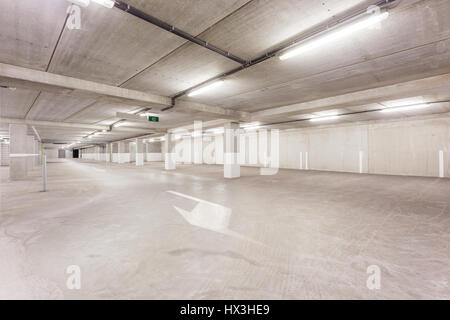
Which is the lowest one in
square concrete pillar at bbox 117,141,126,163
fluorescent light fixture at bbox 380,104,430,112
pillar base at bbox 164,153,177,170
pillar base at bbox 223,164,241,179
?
pillar base at bbox 223,164,241,179

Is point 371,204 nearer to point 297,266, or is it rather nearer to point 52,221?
point 297,266

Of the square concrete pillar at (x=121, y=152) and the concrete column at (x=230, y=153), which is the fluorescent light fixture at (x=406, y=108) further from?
the square concrete pillar at (x=121, y=152)

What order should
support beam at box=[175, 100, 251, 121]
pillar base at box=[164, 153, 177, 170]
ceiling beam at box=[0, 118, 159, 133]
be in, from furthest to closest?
pillar base at box=[164, 153, 177, 170], ceiling beam at box=[0, 118, 159, 133], support beam at box=[175, 100, 251, 121]

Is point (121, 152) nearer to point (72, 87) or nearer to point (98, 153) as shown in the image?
point (98, 153)

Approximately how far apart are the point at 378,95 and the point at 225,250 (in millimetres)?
8142

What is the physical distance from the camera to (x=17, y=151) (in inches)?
493

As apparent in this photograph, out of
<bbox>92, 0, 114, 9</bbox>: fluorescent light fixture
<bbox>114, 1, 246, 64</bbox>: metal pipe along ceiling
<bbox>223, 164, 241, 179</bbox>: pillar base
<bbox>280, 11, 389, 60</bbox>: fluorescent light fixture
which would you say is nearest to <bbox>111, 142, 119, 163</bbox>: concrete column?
<bbox>223, 164, 241, 179</bbox>: pillar base

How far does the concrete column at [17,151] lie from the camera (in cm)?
1169

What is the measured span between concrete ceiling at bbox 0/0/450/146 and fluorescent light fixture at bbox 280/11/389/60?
0.72 feet

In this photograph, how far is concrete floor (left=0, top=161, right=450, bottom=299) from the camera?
6.80 ft

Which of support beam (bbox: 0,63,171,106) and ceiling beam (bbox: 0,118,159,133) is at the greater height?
ceiling beam (bbox: 0,118,159,133)

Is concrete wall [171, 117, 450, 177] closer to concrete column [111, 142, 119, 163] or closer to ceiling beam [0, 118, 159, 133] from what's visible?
ceiling beam [0, 118, 159, 133]

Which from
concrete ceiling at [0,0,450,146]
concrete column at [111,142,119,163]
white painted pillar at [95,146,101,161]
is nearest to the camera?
concrete ceiling at [0,0,450,146]
